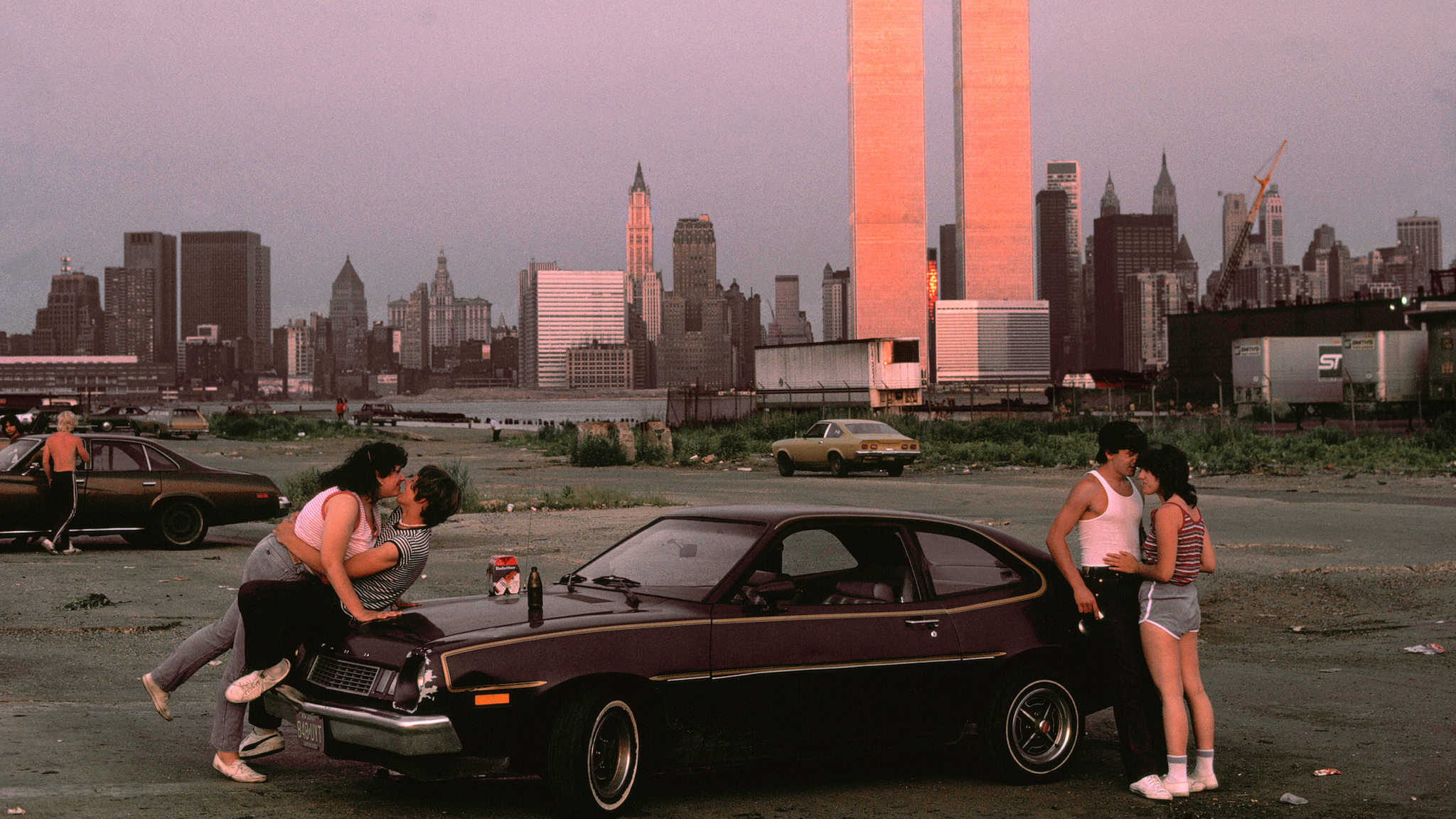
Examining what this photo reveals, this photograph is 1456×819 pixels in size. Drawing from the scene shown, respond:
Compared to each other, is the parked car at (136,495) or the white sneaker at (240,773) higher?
the parked car at (136,495)

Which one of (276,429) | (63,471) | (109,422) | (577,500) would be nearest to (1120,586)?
(63,471)

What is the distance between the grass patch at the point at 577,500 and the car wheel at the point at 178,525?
684 cm

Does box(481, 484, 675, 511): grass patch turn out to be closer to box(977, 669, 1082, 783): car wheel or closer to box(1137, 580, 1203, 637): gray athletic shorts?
box(977, 669, 1082, 783): car wheel

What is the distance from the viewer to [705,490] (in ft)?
90.1

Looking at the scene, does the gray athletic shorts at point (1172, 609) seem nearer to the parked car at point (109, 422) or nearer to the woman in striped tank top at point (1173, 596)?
the woman in striped tank top at point (1173, 596)

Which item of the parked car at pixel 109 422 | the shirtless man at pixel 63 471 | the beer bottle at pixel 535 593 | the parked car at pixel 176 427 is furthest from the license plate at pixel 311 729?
the parked car at pixel 176 427

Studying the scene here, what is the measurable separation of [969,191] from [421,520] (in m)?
200

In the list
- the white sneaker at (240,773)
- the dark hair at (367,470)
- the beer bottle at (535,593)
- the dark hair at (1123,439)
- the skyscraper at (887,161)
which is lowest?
the white sneaker at (240,773)

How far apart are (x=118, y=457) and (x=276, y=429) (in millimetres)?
56476

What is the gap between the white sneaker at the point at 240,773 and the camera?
238 inches

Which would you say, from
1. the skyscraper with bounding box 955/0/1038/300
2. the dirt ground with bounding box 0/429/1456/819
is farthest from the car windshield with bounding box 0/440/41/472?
the skyscraper with bounding box 955/0/1038/300

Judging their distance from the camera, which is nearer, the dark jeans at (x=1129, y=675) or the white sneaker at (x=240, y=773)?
the white sneaker at (x=240, y=773)

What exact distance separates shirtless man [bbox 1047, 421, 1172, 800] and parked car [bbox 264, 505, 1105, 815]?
37 centimetres

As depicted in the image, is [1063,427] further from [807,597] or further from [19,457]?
[807,597]
